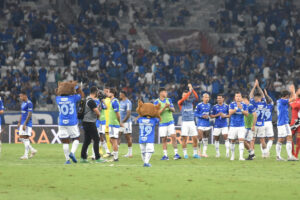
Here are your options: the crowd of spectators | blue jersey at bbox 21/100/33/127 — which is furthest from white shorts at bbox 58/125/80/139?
the crowd of spectators

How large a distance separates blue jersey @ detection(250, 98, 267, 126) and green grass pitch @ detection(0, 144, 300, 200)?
371cm

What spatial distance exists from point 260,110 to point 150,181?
352 inches

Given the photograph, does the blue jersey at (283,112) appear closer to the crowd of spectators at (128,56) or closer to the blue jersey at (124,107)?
the blue jersey at (124,107)

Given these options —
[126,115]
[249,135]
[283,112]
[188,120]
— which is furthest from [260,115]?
[126,115]

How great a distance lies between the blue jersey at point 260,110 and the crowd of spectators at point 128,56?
46.9 ft

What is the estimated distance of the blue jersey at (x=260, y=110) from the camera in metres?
21.3

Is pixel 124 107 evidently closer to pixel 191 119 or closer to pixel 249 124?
pixel 191 119

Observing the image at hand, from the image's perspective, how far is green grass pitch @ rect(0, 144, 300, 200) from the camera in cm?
1163

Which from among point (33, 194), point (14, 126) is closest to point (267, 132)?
point (33, 194)

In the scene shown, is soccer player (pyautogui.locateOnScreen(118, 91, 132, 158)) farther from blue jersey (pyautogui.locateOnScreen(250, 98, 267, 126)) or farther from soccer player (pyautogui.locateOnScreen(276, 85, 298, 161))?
soccer player (pyautogui.locateOnScreen(276, 85, 298, 161))

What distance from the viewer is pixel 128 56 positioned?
40125mm

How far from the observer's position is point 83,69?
3788 centimetres

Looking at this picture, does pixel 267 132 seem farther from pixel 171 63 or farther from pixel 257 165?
pixel 171 63

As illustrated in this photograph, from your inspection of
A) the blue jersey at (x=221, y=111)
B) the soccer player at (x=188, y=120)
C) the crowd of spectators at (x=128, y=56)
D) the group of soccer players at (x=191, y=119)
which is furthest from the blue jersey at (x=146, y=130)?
the crowd of spectators at (x=128, y=56)
